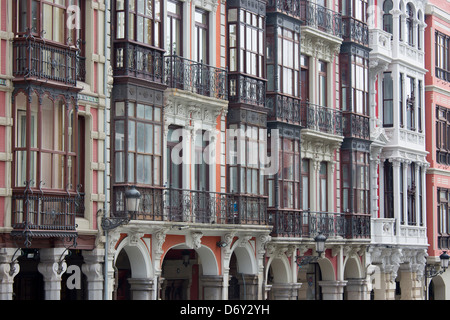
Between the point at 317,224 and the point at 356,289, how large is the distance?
3.89 m

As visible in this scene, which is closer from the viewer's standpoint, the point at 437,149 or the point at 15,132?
the point at 15,132

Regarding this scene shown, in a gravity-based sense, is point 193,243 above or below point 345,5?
below

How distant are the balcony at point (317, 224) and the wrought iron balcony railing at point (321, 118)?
2750 mm

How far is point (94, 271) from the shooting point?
26.1 meters

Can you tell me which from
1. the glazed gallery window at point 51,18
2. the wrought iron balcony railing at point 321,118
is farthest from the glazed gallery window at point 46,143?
the wrought iron balcony railing at point 321,118

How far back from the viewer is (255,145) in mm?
32438

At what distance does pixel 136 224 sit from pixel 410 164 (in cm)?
1812

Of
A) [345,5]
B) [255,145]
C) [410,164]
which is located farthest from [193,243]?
[410,164]

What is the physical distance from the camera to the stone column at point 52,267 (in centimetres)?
2478

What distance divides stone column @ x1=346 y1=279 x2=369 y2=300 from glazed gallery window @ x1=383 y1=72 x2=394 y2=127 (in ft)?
20.6

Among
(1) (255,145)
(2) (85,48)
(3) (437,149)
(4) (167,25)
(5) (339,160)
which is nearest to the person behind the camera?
(2) (85,48)

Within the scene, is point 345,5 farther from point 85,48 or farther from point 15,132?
point 15,132

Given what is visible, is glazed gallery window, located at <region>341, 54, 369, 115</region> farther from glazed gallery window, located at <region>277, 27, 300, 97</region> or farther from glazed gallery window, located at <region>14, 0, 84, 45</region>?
glazed gallery window, located at <region>14, 0, 84, 45</region>

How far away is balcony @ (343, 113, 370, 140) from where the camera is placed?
38.2 metres
